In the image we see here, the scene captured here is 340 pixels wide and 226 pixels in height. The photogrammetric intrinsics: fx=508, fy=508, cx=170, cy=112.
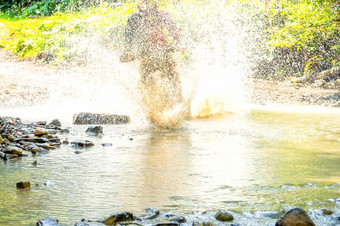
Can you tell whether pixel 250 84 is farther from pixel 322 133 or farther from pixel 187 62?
pixel 322 133

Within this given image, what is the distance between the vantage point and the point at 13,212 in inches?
177

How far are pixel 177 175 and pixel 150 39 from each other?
4524 mm

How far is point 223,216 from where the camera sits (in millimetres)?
4309

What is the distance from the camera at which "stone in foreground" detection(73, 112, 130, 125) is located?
11.4 metres

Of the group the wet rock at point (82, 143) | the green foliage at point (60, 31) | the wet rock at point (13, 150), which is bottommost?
the wet rock at point (82, 143)

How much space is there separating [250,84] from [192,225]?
15931 mm

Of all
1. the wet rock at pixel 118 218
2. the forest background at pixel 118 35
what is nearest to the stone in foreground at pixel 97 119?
the forest background at pixel 118 35

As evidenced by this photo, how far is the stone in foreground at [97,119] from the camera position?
11391 mm

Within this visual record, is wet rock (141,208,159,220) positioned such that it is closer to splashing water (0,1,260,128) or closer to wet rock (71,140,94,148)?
wet rock (71,140,94,148)

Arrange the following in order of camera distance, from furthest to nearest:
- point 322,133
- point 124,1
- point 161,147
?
point 124,1 → point 322,133 → point 161,147

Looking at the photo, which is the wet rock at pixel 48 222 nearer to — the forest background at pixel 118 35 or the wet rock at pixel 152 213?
the wet rock at pixel 152 213

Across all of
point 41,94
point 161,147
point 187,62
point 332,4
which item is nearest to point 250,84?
point 187,62

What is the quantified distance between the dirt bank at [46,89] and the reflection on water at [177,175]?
6.25 meters

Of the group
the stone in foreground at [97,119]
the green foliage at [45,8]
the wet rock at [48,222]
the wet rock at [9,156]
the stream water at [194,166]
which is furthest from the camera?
the green foliage at [45,8]
